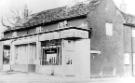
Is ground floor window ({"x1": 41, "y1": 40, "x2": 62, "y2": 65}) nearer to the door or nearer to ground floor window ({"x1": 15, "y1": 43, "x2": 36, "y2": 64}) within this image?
the door

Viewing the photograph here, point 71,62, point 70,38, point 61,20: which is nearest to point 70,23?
point 61,20

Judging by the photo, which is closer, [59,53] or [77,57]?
[77,57]

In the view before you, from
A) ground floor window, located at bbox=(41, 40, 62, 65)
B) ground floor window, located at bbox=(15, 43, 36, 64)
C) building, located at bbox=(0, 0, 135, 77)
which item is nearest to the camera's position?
building, located at bbox=(0, 0, 135, 77)

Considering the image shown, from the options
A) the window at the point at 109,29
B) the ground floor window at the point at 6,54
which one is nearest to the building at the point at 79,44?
the window at the point at 109,29

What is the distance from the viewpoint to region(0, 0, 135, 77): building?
101ft

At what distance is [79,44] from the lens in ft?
101

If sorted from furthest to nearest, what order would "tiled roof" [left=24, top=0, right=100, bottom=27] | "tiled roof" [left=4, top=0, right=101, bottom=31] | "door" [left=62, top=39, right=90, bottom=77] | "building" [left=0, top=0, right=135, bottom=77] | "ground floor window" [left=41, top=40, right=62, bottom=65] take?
"tiled roof" [left=24, top=0, right=100, bottom=27], "tiled roof" [left=4, top=0, right=101, bottom=31], "ground floor window" [left=41, top=40, right=62, bottom=65], "building" [left=0, top=0, right=135, bottom=77], "door" [left=62, top=39, right=90, bottom=77]

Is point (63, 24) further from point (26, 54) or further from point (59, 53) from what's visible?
point (26, 54)

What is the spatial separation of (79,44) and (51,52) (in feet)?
12.8

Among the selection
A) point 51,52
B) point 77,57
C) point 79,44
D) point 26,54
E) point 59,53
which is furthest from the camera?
point 26,54

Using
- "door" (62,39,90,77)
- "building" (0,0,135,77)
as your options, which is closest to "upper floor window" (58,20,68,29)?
"building" (0,0,135,77)

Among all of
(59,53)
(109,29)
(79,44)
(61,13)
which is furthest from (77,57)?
(61,13)

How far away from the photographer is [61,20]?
1393 inches

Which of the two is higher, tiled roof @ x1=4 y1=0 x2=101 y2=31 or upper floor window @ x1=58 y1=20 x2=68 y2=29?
tiled roof @ x1=4 y1=0 x2=101 y2=31
